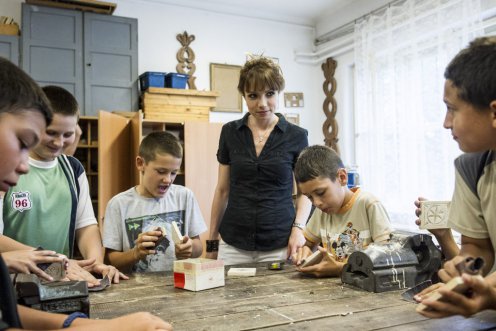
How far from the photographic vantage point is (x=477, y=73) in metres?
1.10

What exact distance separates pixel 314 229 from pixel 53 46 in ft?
11.4

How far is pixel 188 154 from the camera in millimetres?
4547

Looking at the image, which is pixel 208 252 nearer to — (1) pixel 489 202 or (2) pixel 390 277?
(2) pixel 390 277

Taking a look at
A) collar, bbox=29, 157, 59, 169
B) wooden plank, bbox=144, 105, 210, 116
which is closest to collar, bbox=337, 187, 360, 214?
collar, bbox=29, 157, 59, 169

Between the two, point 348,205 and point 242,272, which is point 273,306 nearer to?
point 242,272

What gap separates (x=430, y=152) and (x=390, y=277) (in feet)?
9.77

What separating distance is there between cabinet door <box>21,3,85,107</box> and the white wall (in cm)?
38

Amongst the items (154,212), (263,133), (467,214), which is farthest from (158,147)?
(467,214)

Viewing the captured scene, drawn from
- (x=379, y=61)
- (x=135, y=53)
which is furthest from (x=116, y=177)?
(x=379, y=61)

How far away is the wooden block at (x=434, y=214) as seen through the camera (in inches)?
61.7

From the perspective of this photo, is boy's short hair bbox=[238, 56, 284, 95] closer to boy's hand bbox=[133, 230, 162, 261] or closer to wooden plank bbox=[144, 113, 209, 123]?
boy's hand bbox=[133, 230, 162, 261]

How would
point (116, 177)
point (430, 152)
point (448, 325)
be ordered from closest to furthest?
1. point (448, 325)
2. point (430, 152)
3. point (116, 177)

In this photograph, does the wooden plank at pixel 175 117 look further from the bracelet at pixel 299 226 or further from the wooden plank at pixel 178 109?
the bracelet at pixel 299 226

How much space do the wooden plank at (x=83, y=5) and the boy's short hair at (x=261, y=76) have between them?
2.82 metres
